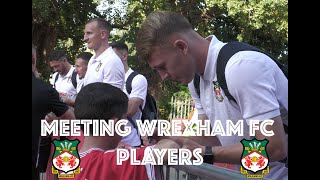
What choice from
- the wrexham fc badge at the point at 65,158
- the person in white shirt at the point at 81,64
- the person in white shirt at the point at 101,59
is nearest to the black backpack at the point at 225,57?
the wrexham fc badge at the point at 65,158

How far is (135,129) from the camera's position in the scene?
1237mm

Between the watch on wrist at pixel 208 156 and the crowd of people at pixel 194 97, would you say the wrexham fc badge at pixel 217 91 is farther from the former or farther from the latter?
the watch on wrist at pixel 208 156

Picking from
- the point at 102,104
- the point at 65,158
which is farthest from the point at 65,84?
the point at 102,104

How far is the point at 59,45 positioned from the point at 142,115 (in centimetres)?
73

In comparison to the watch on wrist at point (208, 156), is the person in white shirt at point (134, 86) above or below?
above

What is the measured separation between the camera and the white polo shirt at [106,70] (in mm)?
1576

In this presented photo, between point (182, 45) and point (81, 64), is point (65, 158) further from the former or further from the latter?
point (81, 64)

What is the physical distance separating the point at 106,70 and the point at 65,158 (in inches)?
21.4

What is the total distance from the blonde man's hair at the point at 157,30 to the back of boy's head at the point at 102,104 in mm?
128

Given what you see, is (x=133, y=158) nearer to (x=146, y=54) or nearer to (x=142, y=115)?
(x=146, y=54)

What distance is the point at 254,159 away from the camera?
1.02 meters

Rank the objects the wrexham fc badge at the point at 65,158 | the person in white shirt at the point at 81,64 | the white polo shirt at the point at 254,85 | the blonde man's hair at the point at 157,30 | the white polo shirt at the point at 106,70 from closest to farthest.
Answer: the white polo shirt at the point at 254,85
the blonde man's hair at the point at 157,30
the wrexham fc badge at the point at 65,158
the white polo shirt at the point at 106,70
the person in white shirt at the point at 81,64

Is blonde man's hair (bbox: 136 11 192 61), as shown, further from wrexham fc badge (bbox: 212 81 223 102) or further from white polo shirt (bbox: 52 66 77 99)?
white polo shirt (bbox: 52 66 77 99)
